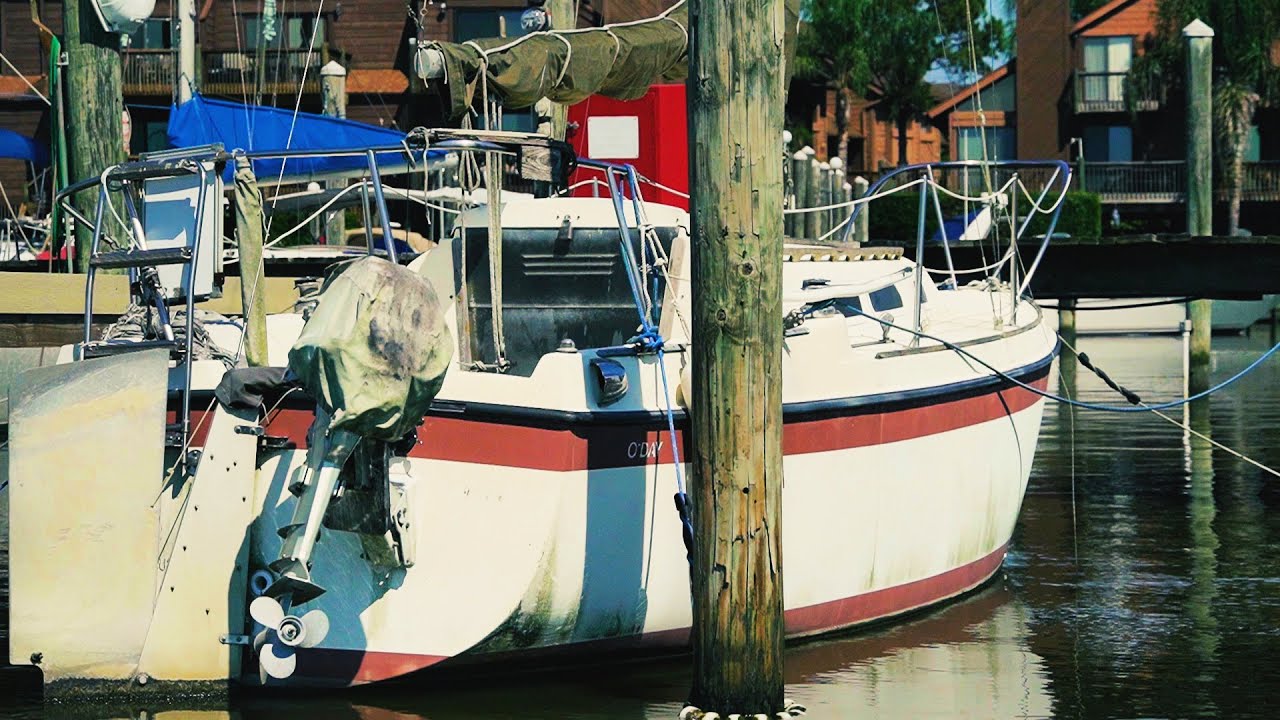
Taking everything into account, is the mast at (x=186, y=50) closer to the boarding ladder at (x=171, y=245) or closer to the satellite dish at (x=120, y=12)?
the satellite dish at (x=120, y=12)

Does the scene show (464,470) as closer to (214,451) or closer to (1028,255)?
(214,451)

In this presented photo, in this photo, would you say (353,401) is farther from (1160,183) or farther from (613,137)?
(1160,183)

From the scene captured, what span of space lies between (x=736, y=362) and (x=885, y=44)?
2004 inches

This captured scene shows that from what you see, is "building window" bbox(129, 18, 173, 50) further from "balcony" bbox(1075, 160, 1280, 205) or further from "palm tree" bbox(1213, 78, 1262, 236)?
"palm tree" bbox(1213, 78, 1262, 236)

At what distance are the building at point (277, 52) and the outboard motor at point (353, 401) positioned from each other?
31.1 metres

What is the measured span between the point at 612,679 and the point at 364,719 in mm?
1305

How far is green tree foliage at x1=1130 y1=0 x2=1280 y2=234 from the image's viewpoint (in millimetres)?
48875

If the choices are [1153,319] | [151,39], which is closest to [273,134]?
[1153,319]

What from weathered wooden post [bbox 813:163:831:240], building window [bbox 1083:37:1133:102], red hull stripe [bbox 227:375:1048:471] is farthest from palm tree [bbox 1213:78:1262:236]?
red hull stripe [bbox 227:375:1048:471]

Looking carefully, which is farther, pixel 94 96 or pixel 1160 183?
pixel 1160 183

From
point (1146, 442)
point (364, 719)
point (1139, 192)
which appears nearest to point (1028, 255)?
point (1146, 442)

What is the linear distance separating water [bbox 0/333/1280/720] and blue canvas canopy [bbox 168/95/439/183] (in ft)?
12.9

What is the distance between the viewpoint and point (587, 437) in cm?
811

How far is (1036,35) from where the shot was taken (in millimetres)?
53344
